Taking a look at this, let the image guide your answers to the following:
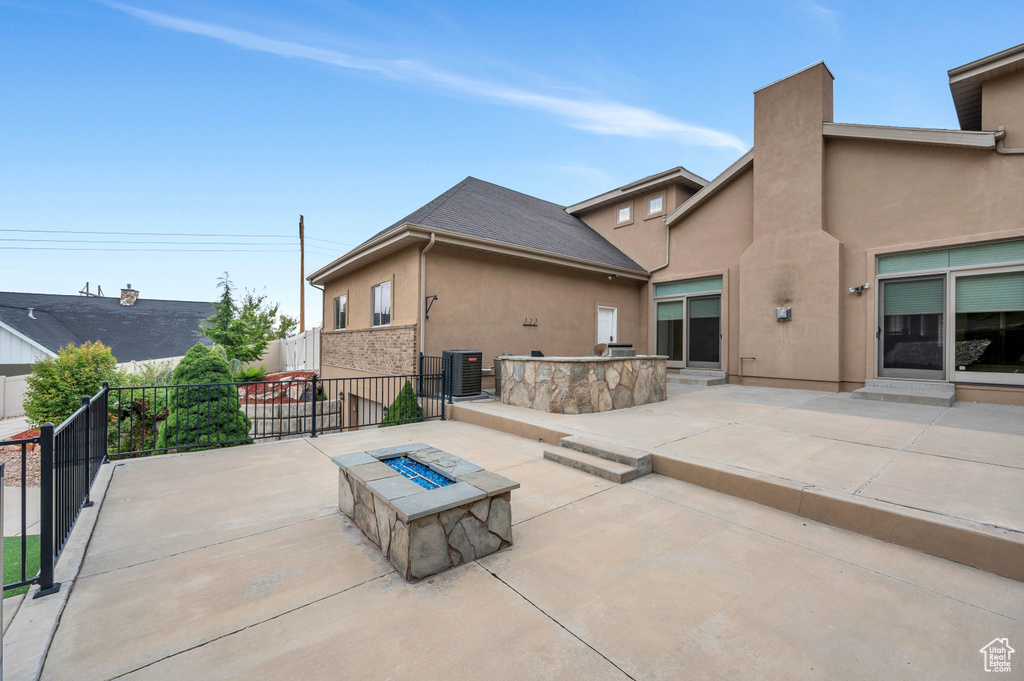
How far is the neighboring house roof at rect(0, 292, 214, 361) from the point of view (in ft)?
61.6

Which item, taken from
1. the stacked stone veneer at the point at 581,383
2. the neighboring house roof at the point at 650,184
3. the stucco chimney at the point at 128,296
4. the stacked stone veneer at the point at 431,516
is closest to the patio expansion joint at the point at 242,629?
the stacked stone veneer at the point at 431,516

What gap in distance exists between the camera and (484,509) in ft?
9.04

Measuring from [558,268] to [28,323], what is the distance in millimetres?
24190

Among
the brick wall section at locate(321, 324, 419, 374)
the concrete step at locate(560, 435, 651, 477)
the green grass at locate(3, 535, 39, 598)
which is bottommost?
the green grass at locate(3, 535, 39, 598)

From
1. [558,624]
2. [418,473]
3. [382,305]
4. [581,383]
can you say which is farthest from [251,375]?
[558,624]

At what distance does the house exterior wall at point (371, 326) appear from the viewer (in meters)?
8.97

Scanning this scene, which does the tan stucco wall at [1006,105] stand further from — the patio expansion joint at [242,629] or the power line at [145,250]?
the power line at [145,250]

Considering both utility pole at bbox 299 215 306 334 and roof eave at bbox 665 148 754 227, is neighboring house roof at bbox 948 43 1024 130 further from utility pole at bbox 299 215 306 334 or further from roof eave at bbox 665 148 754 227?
utility pole at bbox 299 215 306 334

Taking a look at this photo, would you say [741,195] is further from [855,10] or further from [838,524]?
[838,524]

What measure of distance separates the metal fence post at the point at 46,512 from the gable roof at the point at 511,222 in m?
6.55

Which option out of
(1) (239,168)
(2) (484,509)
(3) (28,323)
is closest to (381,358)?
(2) (484,509)

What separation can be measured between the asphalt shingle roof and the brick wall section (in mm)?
2384

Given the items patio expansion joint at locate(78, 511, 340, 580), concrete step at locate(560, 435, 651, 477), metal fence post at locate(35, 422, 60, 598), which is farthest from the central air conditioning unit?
metal fence post at locate(35, 422, 60, 598)

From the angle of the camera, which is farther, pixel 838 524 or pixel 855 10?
pixel 855 10
